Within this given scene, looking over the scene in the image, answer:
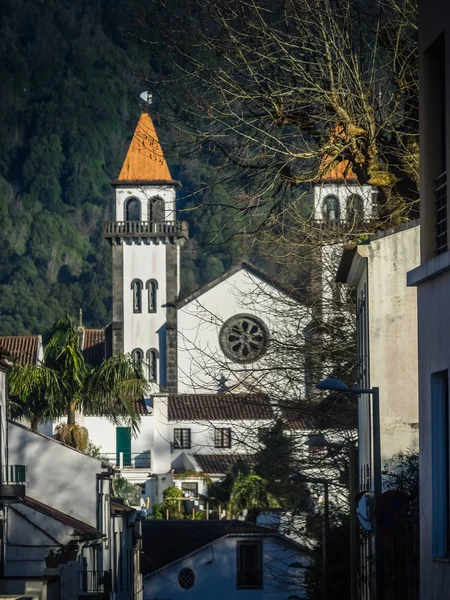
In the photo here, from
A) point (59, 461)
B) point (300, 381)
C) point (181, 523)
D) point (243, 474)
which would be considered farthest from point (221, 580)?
point (300, 381)

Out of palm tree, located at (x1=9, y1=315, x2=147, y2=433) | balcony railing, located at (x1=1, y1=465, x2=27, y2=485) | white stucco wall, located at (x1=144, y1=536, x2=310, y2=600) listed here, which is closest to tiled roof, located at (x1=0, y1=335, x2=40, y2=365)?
white stucco wall, located at (x1=144, y1=536, x2=310, y2=600)

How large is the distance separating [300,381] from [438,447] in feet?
52.6

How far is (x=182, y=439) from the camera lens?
302 ft

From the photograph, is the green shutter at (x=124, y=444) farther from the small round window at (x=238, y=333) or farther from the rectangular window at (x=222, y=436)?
the rectangular window at (x=222, y=436)

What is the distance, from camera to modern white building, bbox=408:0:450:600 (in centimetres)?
1253

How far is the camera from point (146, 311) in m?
98.1

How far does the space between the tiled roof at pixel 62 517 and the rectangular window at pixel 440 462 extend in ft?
58.8

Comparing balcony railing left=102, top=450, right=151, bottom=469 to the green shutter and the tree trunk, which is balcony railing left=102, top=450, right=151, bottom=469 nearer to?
the green shutter

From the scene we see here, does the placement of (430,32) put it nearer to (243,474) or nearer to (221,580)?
(221,580)

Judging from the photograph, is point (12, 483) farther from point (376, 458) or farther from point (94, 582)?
point (376, 458)

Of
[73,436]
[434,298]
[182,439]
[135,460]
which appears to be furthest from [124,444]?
[434,298]

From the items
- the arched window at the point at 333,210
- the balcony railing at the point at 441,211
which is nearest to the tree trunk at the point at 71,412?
the arched window at the point at 333,210

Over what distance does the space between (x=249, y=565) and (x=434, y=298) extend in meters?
47.0

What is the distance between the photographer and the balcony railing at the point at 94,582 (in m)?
30.7
